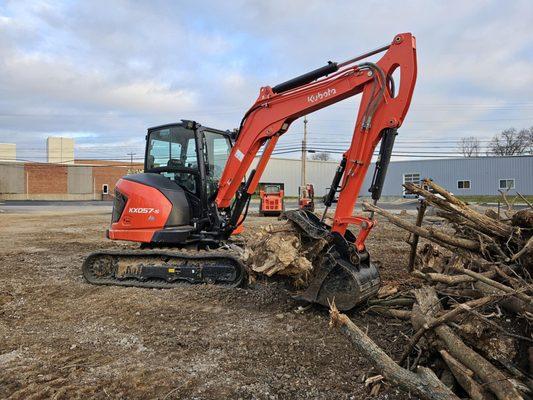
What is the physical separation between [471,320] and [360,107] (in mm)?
2824

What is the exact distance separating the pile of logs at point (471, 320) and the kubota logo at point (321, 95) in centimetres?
164

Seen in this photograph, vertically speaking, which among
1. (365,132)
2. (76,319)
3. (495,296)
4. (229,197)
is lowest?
(76,319)

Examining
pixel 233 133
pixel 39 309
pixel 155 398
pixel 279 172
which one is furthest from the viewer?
pixel 279 172

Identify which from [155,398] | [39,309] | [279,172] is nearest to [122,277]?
[39,309]

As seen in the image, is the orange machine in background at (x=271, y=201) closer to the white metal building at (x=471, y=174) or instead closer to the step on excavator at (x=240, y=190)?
the white metal building at (x=471, y=174)

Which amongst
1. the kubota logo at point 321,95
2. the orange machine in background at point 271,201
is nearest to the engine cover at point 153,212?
the kubota logo at point 321,95

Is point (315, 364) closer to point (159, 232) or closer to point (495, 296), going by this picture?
point (495, 296)

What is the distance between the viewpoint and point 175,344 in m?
4.55

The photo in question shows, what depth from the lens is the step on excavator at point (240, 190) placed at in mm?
5180

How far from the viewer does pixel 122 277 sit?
7156mm

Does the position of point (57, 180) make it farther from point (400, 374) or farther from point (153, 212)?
point (400, 374)

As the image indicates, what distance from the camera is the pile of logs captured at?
307cm

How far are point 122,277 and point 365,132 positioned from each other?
4.34 metres

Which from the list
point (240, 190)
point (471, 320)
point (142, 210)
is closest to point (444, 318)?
point (471, 320)
